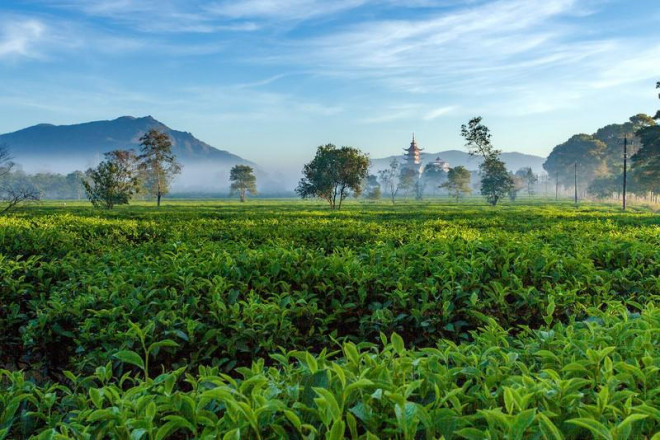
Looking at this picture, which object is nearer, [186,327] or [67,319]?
[186,327]

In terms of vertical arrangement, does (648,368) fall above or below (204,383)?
above

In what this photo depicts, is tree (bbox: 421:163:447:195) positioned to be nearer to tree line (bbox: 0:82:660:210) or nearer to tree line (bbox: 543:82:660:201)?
tree line (bbox: 543:82:660:201)

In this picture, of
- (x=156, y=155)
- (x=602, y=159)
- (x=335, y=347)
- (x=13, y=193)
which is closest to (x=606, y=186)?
(x=602, y=159)

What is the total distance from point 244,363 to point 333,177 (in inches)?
1744

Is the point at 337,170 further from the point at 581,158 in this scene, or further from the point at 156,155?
the point at 581,158

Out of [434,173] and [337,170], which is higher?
Result: [434,173]

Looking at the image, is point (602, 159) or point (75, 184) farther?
point (75, 184)

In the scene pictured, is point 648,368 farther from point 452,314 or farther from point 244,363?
point 244,363

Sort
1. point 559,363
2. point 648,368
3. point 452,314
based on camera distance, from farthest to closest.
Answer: point 452,314 < point 559,363 < point 648,368

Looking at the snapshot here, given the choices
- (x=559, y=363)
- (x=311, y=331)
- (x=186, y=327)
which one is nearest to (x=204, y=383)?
(x=186, y=327)

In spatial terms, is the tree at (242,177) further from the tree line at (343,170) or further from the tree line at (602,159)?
the tree line at (602,159)

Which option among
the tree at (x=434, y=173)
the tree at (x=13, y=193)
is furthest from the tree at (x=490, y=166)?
the tree at (x=434, y=173)

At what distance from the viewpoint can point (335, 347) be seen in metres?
3.73

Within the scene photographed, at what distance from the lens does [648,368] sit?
1.71 meters
